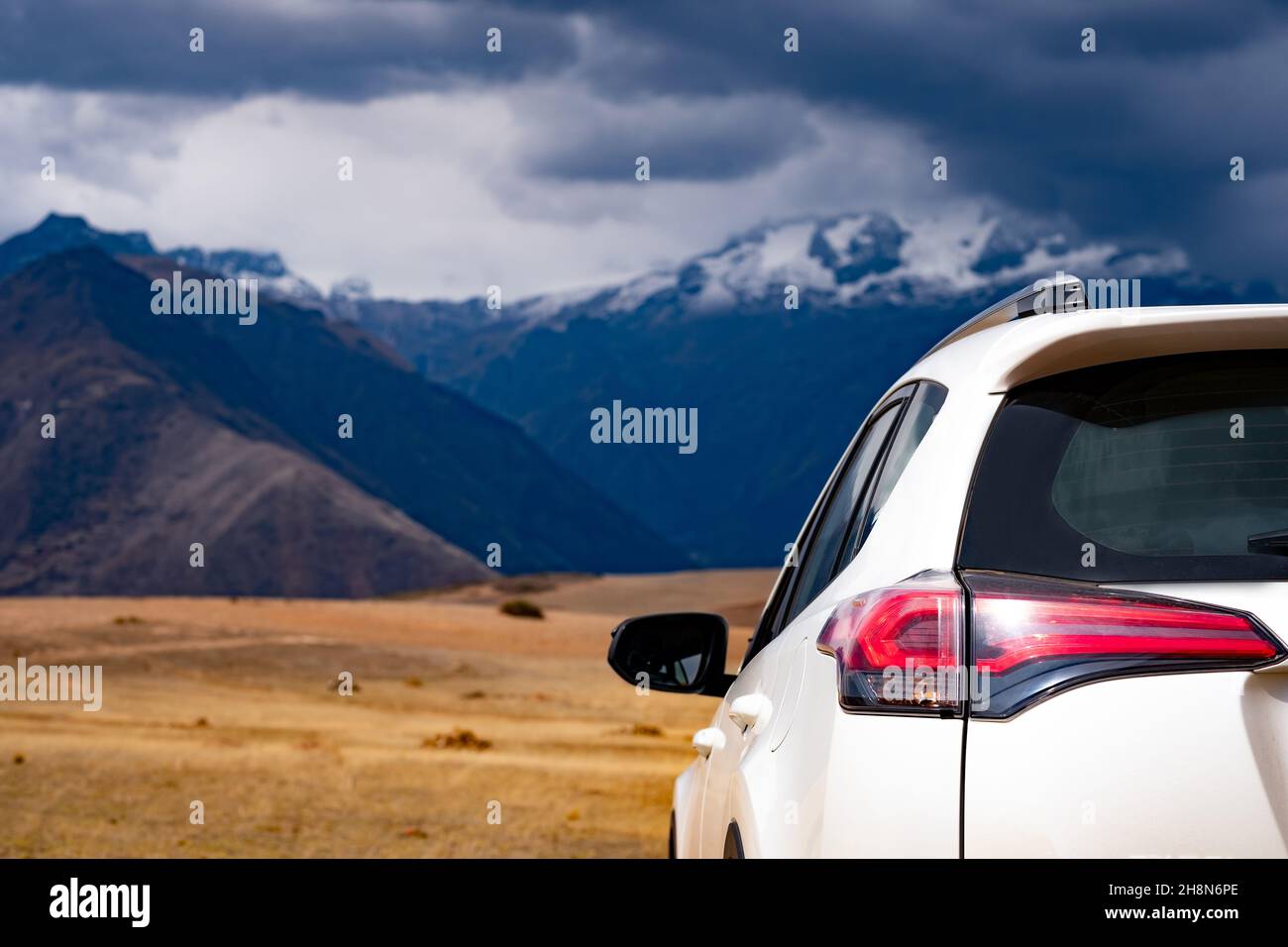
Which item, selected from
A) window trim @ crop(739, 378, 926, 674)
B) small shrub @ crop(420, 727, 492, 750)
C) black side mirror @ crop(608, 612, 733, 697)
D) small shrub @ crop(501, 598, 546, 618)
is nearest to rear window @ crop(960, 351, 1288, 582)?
window trim @ crop(739, 378, 926, 674)

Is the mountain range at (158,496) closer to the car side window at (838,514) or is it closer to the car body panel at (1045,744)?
the car side window at (838,514)

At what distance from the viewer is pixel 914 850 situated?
2.01m

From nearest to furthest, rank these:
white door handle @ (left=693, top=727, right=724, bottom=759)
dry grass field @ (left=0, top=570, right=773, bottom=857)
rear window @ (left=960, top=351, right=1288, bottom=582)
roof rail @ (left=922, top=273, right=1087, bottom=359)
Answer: rear window @ (left=960, top=351, right=1288, bottom=582)
roof rail @ (left=922, top=273, right=1087, bottom=359)
white door handle @ (left=693, top=727, right=724, bottom=759)
dry grass field @ (left=0, top=570, right=773, bottom=857)

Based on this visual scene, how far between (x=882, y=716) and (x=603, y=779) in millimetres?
14130

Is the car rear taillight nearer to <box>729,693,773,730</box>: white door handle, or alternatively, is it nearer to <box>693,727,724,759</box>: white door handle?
<box>729,693,773,730</box>: white door handle

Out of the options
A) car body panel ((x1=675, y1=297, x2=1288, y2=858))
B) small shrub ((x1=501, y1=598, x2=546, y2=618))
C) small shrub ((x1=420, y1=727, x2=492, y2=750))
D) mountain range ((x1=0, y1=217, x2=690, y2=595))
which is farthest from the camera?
mountain range ((x1=0, y1=217, x2=690, y2=595))

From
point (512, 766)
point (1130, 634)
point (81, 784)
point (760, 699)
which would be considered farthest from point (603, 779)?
point (1130, 634)

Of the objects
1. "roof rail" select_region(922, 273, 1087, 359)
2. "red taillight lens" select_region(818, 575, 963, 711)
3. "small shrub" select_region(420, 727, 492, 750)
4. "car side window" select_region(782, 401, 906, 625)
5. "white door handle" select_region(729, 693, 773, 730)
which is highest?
"roof rail" select_region(922, 273, 1087, 359)

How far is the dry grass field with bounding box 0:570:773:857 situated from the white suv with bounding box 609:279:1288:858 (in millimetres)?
9143

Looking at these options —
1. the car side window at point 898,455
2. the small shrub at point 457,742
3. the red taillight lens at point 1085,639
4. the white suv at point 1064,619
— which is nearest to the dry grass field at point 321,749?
the small shrub at point 457,742

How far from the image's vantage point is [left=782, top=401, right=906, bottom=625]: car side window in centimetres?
293

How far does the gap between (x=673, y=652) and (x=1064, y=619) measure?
6.69 ft

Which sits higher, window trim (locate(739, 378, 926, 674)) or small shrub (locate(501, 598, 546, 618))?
window trim (locate(739, 378, 926, 674))
